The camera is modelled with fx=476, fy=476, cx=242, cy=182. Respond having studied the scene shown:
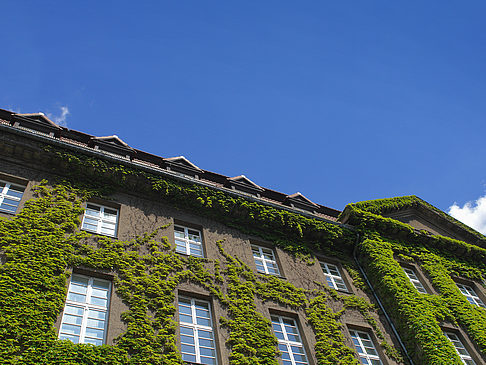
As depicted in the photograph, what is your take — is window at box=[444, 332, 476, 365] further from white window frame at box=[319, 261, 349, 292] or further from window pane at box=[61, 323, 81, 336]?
window pane at box=[61, 323, 81, 336]

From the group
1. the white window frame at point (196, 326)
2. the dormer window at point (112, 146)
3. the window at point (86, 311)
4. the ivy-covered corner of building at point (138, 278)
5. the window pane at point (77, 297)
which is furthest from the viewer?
the dormer window at point (112, 146)

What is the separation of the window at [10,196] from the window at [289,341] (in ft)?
31.8

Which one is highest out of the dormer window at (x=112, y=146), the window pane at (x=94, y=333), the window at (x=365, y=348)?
the dormer window at (x=112, y=146)

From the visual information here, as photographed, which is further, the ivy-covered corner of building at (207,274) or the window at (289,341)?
the window at (289,341)

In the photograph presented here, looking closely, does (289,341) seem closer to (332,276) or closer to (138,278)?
(332,276)

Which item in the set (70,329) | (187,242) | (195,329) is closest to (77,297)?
(70,329)

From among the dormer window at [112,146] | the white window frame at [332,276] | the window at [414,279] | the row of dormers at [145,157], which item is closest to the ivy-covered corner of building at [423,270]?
the window at [414,279]

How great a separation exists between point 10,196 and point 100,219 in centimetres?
308

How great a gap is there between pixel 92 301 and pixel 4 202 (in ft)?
16.0

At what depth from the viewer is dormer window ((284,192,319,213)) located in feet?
78.5

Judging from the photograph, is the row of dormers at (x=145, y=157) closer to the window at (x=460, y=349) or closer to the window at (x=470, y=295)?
the window at (x=470, y=295)

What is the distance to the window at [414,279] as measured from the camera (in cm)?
2200

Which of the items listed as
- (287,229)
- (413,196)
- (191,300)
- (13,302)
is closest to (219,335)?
(191,300)

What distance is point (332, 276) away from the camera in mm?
20984
